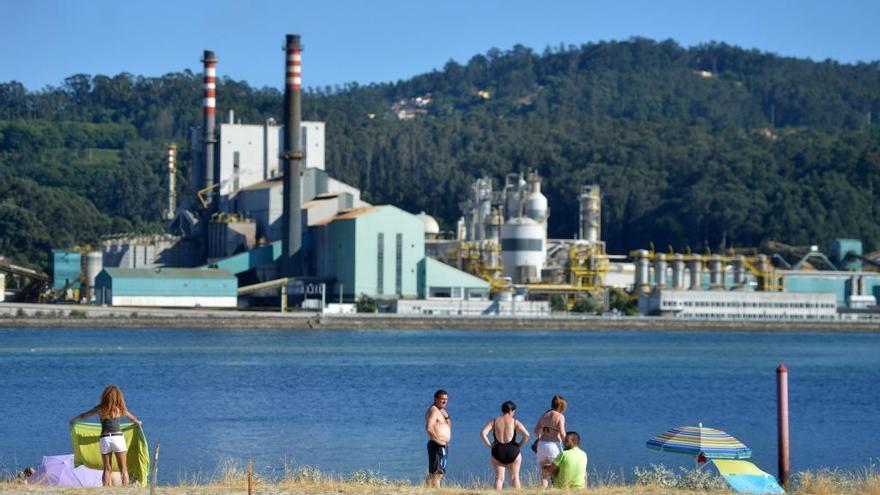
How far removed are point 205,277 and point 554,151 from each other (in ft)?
193

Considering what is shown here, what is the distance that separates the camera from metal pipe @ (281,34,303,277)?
3019 inches

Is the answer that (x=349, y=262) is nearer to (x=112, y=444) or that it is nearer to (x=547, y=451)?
(x=547, y=451)

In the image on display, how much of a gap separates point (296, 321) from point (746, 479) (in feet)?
182

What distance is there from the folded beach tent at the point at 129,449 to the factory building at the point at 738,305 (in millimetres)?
67206

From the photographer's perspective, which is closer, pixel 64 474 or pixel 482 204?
pixel 64 474

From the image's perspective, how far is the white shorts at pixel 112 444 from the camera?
16.9m

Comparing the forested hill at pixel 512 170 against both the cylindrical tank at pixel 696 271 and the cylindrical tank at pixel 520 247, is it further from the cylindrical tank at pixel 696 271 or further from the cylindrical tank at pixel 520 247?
the cylindrical tank at pixel 520 247

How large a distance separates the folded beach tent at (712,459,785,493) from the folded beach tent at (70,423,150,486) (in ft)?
20.7

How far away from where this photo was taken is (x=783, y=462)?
67.4 ft

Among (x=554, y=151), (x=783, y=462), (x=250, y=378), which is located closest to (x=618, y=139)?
(x=554, y=151)

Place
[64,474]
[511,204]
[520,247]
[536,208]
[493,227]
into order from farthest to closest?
[511,204]
[536,208]
[493,227]
[520,247]
[64,474]

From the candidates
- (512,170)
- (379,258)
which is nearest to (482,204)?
(379,258)

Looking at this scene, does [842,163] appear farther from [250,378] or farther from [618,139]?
[250,378]

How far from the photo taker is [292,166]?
76.1 metres
